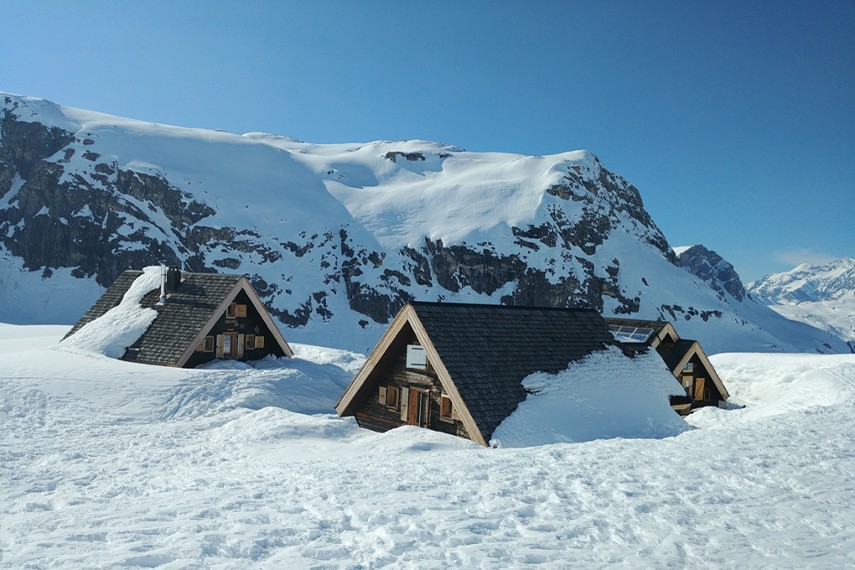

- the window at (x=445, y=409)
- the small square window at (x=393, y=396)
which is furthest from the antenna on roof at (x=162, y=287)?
the window at (x=445, y=409)

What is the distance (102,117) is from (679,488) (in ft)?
399

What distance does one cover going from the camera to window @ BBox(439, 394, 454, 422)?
47.9 ft

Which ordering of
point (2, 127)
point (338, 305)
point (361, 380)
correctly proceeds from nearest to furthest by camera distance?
point (361, 380) < point (338, 305) < point (2, 127)

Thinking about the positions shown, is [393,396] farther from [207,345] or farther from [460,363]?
[207,345]

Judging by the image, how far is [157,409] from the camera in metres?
18.2

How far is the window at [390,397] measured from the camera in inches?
629

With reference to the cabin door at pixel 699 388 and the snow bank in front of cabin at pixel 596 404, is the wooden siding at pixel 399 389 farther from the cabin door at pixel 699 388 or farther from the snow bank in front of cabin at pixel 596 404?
the cabin door at pixel 699 388

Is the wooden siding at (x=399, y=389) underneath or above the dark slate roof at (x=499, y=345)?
underneath

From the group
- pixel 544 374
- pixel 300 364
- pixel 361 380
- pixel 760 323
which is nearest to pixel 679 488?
pixel 544 374

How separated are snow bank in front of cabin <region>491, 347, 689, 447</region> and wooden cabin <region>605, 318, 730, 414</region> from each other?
380 inches

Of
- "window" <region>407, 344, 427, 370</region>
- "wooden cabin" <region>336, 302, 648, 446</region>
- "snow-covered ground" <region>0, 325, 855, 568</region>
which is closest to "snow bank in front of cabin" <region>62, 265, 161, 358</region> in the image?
"snow-covered ground" <region>0, 325, 855, 568</region>

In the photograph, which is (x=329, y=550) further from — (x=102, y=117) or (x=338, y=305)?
(x=102, y=117)

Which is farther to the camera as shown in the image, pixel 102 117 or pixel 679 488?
pixel 102 117

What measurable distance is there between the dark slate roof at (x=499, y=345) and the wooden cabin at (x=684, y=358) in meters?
10.4
